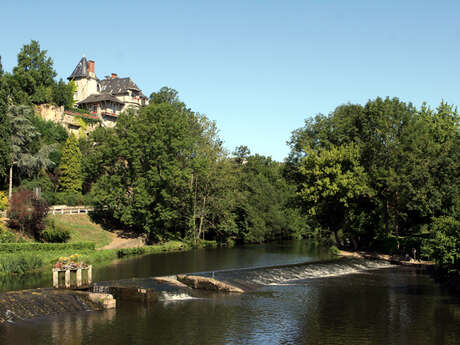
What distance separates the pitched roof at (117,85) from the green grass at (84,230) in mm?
47263

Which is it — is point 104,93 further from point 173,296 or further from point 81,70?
point 173,296

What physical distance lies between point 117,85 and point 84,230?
5417cm

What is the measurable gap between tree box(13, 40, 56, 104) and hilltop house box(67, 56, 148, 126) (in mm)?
12653

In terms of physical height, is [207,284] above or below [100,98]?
below

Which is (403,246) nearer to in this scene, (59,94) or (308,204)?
(308,204)

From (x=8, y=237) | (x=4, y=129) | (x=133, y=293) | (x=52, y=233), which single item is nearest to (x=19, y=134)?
(x=4, y=129)

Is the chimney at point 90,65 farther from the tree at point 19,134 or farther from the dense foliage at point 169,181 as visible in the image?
the tree at point 19,134

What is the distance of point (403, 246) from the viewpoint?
178 feet

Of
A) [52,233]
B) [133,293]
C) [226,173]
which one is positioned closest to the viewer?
[133,293]

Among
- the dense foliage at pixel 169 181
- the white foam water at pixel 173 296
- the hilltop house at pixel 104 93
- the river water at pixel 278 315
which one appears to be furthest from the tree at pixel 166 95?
the white foam water at pixel 173 296

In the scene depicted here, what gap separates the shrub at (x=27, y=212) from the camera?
5028cm

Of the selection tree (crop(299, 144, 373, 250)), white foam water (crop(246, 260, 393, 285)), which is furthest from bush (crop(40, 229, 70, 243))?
tree (crop(299, 144, 373, 250))

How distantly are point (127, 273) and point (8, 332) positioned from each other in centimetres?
1802

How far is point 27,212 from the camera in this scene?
1981 inches
